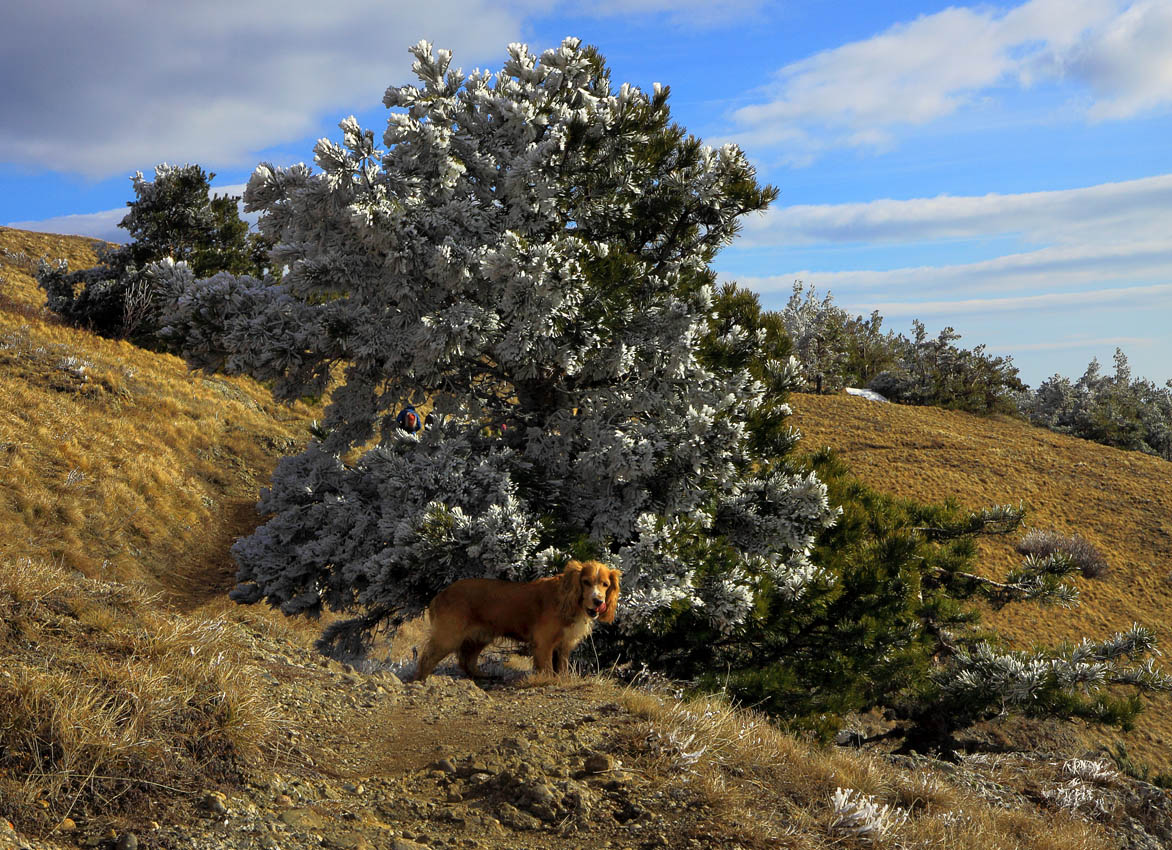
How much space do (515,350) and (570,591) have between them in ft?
8.09

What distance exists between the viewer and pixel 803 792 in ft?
17.7

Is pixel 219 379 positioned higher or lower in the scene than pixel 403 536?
higher

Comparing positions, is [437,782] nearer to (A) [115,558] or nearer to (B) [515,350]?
(B) [515,350]

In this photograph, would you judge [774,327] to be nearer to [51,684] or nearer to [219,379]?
[51,684]

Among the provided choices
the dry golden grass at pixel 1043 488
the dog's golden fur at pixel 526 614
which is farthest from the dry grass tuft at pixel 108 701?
the dry golden grass at pixel 1043 488

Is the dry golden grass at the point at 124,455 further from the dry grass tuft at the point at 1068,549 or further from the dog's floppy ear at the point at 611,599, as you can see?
the dry grass tuft at the point at 1068,549

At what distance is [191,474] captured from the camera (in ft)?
58.4

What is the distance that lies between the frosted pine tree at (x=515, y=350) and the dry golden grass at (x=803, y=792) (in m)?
1.93

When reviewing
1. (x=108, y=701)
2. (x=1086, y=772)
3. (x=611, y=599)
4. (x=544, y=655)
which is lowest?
(x=1086, y=772)

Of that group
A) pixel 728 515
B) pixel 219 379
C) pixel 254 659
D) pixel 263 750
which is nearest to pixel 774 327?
pixel 728 515

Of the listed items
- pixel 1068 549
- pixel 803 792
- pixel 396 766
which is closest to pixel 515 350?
pixel 396 766

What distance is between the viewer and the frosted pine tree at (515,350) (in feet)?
27.4

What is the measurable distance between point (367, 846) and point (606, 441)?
5.06 metres

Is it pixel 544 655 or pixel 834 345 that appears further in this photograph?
pixel 834 345
